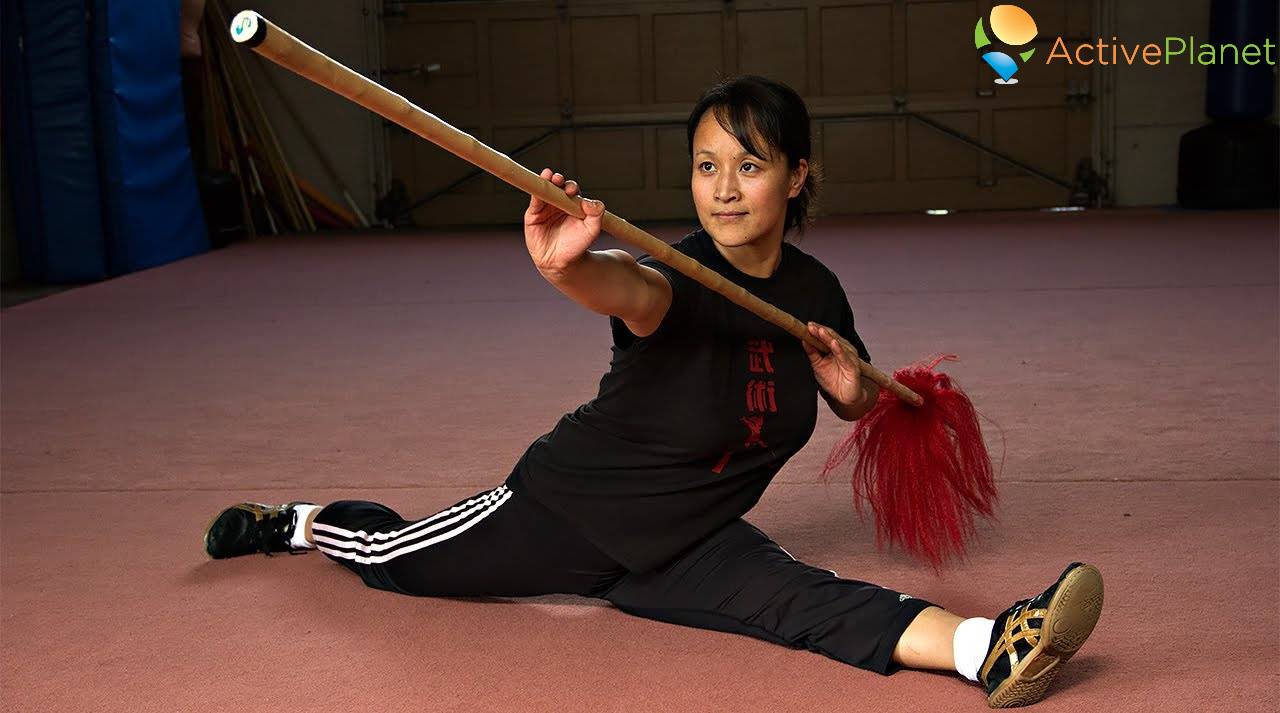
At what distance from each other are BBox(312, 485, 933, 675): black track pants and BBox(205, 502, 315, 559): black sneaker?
0.47 feet

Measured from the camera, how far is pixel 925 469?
2.09 m

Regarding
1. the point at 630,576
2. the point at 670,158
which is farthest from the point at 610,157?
the point at 630,576

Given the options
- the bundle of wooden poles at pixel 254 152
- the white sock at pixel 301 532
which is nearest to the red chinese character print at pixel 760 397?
the white sock at pixel 301 532

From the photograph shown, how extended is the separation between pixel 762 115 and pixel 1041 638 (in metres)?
0.70

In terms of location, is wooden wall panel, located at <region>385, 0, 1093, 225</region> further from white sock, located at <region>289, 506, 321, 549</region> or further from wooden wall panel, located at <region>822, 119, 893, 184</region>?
white sock, located at <region>289, 506, 321, 549</region>

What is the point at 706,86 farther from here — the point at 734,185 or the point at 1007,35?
the point at 734,185

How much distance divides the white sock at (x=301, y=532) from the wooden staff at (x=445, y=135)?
0.83 meters

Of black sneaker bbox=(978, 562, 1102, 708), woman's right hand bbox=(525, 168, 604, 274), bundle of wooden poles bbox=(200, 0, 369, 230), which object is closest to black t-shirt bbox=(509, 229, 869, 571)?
woman's right hand bbox=(525, 168, 604, 274)

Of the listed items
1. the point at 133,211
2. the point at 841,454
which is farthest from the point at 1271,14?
the point at 841,454

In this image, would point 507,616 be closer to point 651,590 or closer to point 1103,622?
point 651,590

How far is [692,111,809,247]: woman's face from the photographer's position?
5.73ft

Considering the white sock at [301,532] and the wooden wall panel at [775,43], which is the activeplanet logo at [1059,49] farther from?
the white sock at [301,532]

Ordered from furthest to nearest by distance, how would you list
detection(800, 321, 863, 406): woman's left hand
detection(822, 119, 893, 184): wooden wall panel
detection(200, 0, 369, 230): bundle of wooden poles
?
detection(822, 119, 893, 184): wooden wall panel
detection(200, 0, 369, 230): bundle of wooden poles
detection(800, 321, 863, 406): woman's left hand

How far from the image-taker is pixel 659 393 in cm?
177
